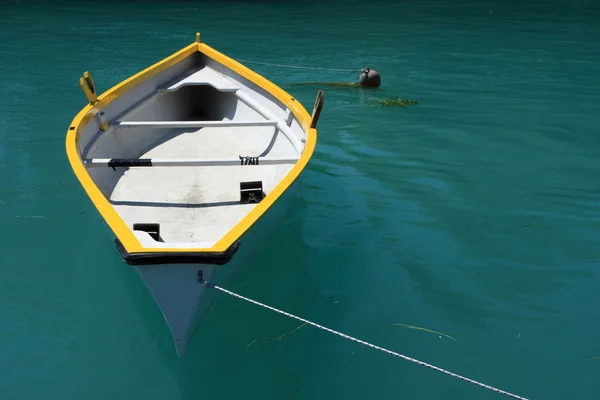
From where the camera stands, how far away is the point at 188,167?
7.62 meters

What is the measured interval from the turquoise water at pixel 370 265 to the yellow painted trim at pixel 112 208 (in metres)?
1.05

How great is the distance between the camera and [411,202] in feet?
→ 25.5

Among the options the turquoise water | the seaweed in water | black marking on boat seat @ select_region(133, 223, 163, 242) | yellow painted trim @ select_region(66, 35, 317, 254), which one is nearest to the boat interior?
black marking on boat seat @ select_region(133, 223, 163, 242)

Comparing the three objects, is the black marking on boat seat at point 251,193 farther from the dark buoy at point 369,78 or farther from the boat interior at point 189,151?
the dark buoy at point 369,78

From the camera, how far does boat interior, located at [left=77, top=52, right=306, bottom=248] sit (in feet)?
20.2

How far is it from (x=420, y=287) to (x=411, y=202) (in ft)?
6.63

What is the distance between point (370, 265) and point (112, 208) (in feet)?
9.65

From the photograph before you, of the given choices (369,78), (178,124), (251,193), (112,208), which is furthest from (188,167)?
(369,78)

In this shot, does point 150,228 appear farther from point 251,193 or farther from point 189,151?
point 189,151

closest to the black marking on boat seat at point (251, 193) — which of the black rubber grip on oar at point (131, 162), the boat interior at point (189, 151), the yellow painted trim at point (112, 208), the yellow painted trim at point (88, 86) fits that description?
the boat interior at point (189, 151)

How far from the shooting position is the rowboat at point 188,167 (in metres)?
4.30

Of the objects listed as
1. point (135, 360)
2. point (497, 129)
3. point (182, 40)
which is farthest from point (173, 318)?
point (182, 40)

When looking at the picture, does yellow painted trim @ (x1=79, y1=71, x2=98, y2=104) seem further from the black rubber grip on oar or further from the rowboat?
the black rubber grip on oar

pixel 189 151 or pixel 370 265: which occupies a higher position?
pixel 189 151
